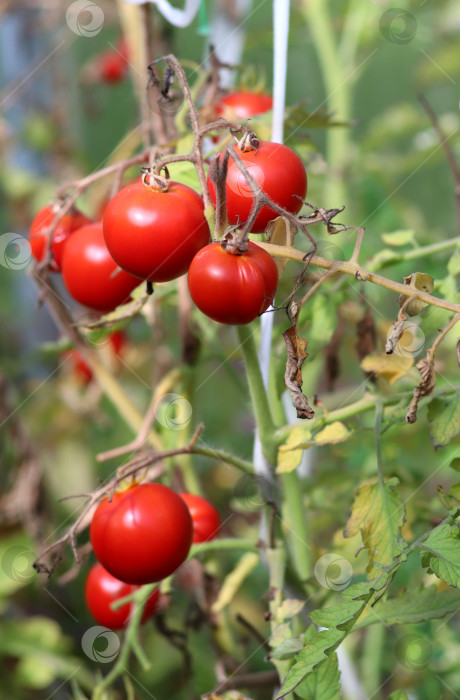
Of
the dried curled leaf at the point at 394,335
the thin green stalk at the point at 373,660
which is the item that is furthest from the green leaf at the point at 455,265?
the thin green stalk at the point at 373,660

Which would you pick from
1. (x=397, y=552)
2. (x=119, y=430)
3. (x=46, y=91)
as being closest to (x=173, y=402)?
(x=397, y=552)

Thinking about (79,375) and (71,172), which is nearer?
(79,375)

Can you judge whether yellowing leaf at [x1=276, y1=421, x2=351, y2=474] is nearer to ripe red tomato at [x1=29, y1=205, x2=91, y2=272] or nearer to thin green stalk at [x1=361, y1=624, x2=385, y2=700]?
ripe red tomato at [x1=29, y1=205, x2=91, y2=272]

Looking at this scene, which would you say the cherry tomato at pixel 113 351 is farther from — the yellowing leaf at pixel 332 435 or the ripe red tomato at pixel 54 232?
the yellowing leaf at pixel 332 435

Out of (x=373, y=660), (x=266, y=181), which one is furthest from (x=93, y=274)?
(x=373, y=660)

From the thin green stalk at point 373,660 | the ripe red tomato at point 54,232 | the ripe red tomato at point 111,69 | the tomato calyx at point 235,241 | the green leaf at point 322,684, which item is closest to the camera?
the tomato calyx at point 235,241

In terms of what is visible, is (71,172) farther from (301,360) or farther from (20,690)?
(301,360)
